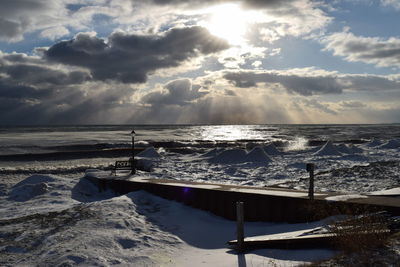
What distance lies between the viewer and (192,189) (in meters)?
15.0

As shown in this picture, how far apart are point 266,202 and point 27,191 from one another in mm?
12975

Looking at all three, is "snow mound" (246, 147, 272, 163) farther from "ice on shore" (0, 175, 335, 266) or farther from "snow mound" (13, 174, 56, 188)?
"ice on shore" (0, 175, 335, 266)

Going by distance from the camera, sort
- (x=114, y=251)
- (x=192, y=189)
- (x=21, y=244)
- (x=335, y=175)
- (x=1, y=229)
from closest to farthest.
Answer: (x=114, y=251)
(x=21, y=244)
(x=1, y=229)
(x=192, y=189)
(x=335, y=175)

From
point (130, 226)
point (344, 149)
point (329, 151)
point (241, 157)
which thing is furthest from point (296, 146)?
point (130, 226)

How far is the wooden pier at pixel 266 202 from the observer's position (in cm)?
1063

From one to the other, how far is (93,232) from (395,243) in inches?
317

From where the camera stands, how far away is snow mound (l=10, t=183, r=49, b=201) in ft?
60.4

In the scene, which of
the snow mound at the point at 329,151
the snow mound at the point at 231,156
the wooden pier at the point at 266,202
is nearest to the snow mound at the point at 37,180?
the wooden pier at the point at 266,202

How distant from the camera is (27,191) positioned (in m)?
19.1

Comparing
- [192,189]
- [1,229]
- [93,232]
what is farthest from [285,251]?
[1,229]

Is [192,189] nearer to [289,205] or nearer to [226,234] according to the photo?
[226,234]

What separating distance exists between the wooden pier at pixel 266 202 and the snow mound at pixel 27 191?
5.46 metres

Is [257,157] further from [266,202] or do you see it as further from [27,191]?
[266,202]

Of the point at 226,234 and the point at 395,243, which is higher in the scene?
the point at 395,243
